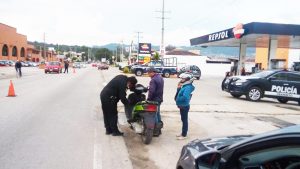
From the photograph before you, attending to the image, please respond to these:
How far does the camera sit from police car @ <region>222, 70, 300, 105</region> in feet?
62.4

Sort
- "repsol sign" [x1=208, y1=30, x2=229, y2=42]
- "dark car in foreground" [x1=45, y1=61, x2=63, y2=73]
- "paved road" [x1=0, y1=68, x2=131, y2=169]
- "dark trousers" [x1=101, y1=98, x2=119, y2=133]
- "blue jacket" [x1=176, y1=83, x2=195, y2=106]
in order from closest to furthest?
"paved road" [x1=0, y1=68, x2=131, y2=169] → "blue jacket" [x1=176, y1=83, x2=195, y2=106] → "dark trousers" [x1=101, y1=98, x2=119, y2=133] → "repsol sign" [x1=208, y1=30, x2=229, y2=42] → "dark car in foreground" [x1=45, y1=61, x2=63, y2=73]

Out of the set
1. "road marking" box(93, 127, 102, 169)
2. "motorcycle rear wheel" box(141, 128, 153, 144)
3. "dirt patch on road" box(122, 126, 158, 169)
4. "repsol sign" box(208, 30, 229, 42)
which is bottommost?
"dirt patch on road" box(122, 126, 158, 169)

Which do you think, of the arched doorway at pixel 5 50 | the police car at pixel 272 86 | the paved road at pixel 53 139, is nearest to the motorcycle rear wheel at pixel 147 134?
the paved road at pixel 53 139

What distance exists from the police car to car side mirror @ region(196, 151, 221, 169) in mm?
16102

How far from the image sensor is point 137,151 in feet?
27.0

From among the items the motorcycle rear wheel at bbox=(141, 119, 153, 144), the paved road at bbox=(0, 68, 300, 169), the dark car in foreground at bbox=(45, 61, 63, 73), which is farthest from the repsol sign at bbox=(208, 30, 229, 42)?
the motorcycle rear wheel at bbox=(141, 119, 153, 144)

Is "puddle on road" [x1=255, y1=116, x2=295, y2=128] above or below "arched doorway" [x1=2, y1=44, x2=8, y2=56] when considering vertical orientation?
below

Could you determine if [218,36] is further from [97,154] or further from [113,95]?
[97,154]

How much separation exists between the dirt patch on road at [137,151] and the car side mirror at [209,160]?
3322 millimetres

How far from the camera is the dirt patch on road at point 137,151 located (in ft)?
23.5

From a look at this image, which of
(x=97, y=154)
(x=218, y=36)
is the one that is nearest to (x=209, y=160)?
(x=97, y=154)

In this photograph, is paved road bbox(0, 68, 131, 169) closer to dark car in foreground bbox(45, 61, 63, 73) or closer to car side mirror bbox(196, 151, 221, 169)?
car side mirror bbox(196, 151, 221, 169)

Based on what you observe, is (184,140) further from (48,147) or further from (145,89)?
(48,147)

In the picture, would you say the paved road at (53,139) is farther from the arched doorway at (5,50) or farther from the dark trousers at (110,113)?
the arched doorway at (5,50)
